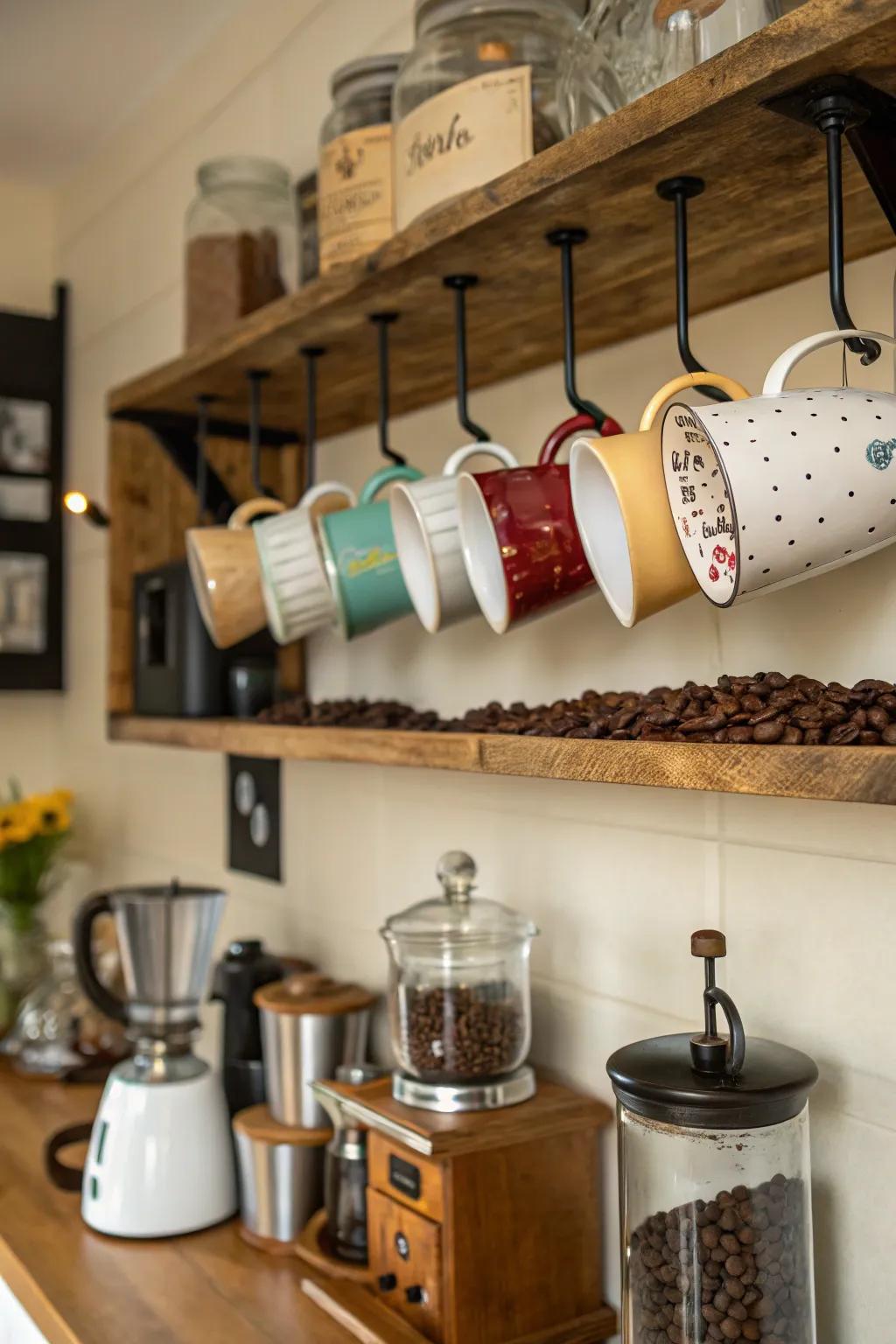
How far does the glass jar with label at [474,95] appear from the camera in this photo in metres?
0.99

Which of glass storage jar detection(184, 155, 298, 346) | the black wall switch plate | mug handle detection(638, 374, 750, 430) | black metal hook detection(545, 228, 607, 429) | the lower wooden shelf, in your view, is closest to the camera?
the lower wooden shelf

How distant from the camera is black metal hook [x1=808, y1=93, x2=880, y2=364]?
70cm

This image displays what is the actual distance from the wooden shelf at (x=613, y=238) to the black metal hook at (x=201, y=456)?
0.25ft

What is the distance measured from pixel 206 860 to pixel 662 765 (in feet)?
4.41

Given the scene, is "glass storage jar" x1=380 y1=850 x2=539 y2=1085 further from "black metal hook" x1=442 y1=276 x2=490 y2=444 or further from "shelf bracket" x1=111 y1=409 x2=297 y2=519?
A: "shelf bracket" x1=111 y1=409 x2=297 y2=519

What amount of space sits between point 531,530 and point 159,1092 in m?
0.86

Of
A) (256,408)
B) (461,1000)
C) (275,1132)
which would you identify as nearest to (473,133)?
(256,408)

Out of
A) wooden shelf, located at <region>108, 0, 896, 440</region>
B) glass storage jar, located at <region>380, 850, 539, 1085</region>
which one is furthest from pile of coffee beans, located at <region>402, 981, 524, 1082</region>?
wooden shelf, located at <region>108, 0, 896, 440</region>

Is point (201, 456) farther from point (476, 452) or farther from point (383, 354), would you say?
point (476, 452)

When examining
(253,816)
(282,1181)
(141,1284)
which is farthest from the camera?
(253,816)

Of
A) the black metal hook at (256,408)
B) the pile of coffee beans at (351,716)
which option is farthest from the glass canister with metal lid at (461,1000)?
the black metal hook at (256,408)

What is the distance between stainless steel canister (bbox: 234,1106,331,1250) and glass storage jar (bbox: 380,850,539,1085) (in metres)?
0.26

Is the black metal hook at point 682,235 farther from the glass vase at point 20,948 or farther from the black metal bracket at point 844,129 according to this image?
the glass vase at point 20,948

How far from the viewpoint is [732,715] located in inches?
31.0
